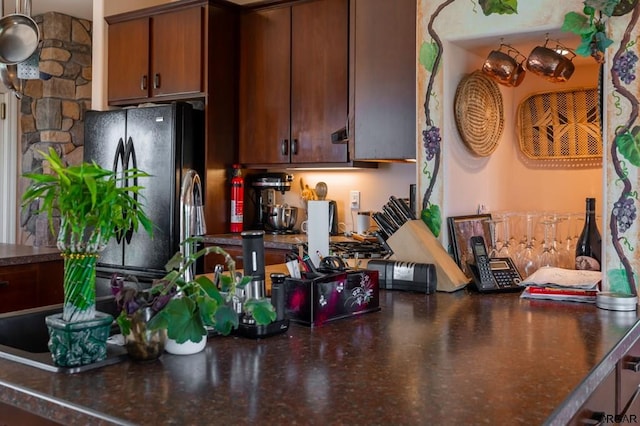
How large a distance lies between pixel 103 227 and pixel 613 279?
1608 mm

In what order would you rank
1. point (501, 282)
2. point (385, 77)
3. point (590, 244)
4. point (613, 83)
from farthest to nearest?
point (385, 77) < point (590, 244) < point (501, 282) < point (613, 83)

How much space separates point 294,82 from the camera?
3.80 metres

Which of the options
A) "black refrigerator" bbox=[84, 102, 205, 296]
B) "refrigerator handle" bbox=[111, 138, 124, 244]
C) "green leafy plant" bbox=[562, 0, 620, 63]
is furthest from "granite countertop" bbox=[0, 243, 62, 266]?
"green leafy plant" bbox=[562, 0, 620, 63]

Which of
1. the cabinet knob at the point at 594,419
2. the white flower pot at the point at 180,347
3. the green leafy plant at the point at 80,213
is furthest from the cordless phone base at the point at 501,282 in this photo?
the green leafy plant at the point at 80,213

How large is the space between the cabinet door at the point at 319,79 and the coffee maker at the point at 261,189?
36 cm

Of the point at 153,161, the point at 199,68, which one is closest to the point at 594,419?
the point at 153,161

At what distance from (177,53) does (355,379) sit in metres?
3.33

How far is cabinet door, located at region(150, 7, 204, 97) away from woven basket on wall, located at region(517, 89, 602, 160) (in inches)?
82.6

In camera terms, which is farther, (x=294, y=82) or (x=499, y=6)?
(x=294, y=82)

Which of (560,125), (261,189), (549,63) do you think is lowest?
(261,189)

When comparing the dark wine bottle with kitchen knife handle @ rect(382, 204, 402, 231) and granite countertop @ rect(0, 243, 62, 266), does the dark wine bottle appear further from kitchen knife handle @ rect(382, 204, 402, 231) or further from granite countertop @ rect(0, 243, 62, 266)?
granite countertop @ rect(0, 243, 62, 266)

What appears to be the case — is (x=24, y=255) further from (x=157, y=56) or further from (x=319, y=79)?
(x=319, y=79)

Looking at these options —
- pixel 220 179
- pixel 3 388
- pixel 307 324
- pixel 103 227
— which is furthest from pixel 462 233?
pixel 220 179

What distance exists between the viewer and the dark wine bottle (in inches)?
87.1
